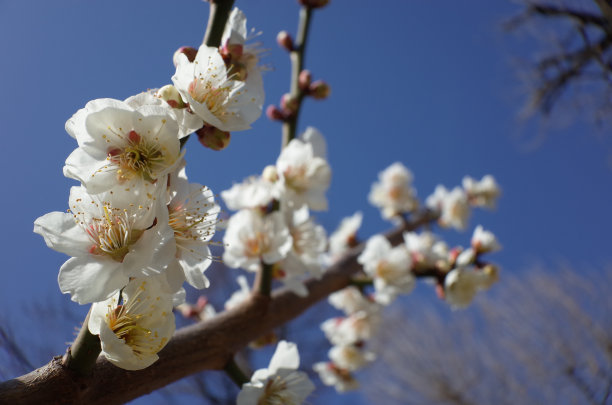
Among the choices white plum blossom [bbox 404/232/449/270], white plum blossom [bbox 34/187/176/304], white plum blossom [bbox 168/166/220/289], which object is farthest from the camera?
white plum blossom [bbox 404/232/449/270]

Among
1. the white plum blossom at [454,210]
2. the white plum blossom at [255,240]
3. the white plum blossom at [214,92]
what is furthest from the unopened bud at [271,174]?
the white plum blossom at [454,210]

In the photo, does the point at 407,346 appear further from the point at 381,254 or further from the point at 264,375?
the point at 264,375

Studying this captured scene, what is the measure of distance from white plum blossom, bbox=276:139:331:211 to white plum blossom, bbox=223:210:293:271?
3.2 inches

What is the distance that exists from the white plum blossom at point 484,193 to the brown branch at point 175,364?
1.98 metres

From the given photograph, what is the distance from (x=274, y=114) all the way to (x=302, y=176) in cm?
32

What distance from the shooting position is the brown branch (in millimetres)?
757

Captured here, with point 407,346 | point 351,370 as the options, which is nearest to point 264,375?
point 351,370

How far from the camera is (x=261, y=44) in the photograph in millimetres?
1078

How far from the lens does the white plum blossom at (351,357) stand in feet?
8.08

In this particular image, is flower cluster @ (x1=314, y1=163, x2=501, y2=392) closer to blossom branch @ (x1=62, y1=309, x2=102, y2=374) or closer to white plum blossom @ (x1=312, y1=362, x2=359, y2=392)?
white plum blossom @ (x1=312, y1=362, x2=359, y2=392)

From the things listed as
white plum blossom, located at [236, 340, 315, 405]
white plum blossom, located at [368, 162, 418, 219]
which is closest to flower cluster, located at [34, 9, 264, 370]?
white plum blossom, located at [236, 340, 315, 405]

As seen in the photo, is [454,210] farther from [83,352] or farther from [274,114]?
[83,352]

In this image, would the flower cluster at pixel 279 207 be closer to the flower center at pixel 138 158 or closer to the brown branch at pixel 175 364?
the brown branch at pixel 175 364

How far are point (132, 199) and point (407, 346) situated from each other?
7.75 m
